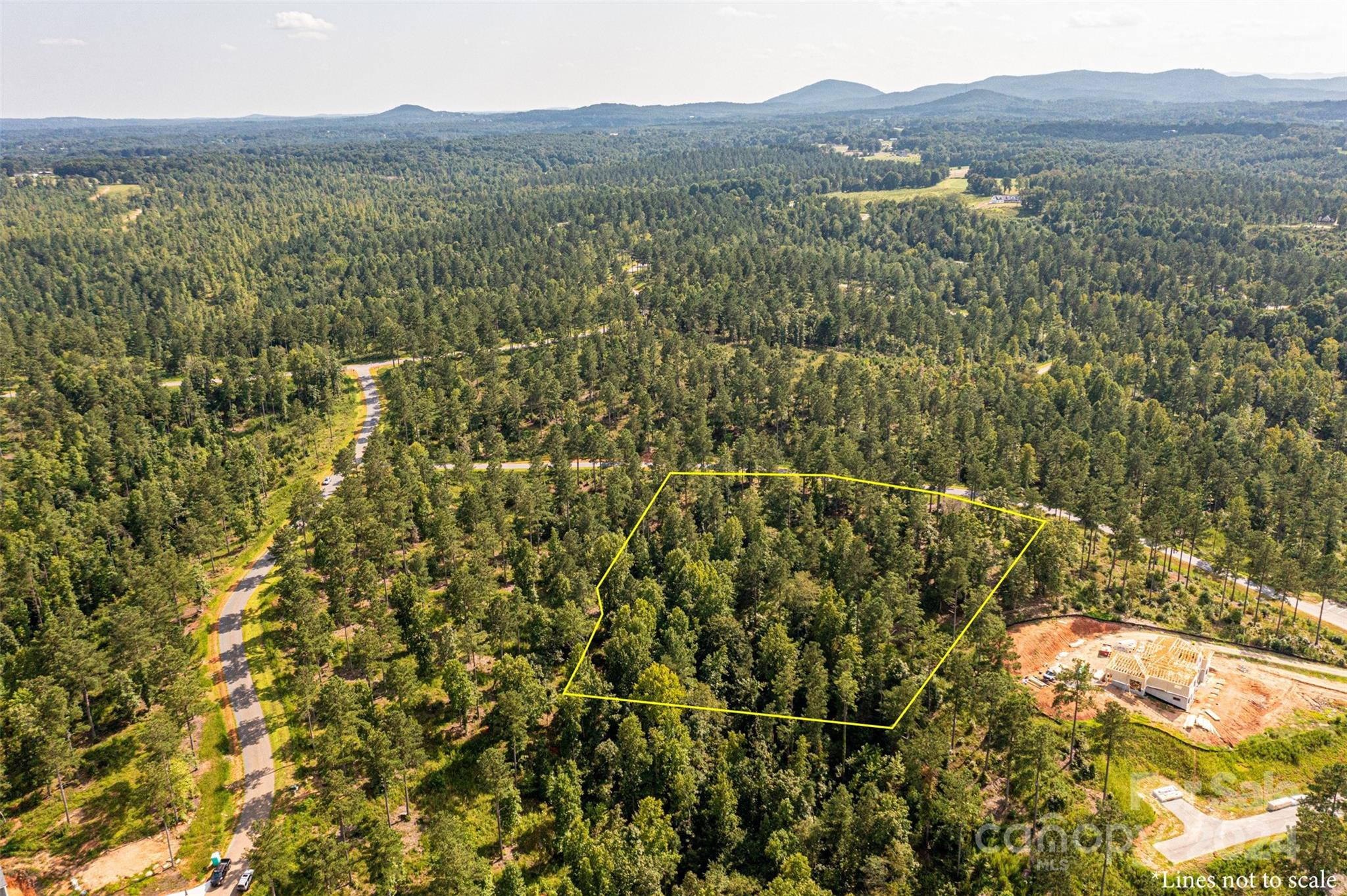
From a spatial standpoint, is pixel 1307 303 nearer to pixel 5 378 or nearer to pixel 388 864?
pixel 388 864

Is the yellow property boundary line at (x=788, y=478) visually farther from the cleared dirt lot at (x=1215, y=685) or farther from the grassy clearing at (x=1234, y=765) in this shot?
the grassy clearing at (x=1234, y=765)

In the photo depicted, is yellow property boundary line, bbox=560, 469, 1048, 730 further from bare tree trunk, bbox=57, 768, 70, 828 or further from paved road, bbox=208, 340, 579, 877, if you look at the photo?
bare tree trunk, bbox=57, 768, 70, 828

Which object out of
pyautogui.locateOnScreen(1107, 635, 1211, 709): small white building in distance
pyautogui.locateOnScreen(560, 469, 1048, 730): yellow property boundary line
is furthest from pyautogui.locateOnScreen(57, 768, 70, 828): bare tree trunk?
pyautogui.locateOnScreen(1107, 635, 1211, 709): small white building in distance

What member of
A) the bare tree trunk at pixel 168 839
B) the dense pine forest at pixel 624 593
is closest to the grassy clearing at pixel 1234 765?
the dense pine forest at pixel 624 593

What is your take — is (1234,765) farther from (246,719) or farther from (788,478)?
(246,719)

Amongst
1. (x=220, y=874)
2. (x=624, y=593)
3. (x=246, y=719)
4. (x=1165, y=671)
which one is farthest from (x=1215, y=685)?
(x=246, y=719)
